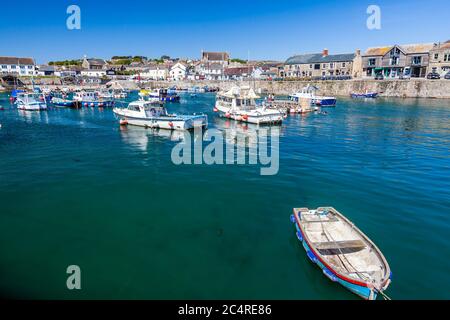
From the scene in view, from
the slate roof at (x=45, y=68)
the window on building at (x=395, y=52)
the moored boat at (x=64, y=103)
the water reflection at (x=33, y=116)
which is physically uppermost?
the slate roof at (x=45, y=68)

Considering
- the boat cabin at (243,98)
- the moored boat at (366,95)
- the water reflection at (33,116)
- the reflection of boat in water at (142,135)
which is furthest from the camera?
the moored boat at (366,95)

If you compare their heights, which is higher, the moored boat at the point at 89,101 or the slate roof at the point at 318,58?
the slate roof at the point at 318,58

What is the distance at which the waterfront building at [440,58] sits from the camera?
81.9m

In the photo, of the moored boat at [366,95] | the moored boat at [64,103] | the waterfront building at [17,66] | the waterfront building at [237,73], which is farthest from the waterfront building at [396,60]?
the waterfront building at [17,66]

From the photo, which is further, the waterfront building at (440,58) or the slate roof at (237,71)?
the slate roof at (237,71)

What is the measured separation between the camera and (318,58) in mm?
114688

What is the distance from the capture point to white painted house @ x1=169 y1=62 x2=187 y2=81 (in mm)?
160913

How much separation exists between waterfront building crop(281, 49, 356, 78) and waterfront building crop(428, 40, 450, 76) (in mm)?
25068

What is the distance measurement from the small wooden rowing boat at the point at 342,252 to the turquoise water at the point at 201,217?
0.75m

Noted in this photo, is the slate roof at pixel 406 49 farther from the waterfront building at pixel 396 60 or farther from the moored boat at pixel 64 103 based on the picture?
the moored boat at pixel 64 103

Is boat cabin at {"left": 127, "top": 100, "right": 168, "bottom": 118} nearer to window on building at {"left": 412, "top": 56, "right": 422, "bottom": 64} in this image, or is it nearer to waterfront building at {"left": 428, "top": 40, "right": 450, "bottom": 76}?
waterfront building at {"left": 428, "top": 40, "right": 450, "bottom": 76}

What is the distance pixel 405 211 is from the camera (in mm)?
16859

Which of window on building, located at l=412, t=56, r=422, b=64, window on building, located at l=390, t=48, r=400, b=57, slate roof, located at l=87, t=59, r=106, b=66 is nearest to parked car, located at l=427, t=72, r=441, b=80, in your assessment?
window on building, located at l=412, t=56, r=422, b=64
